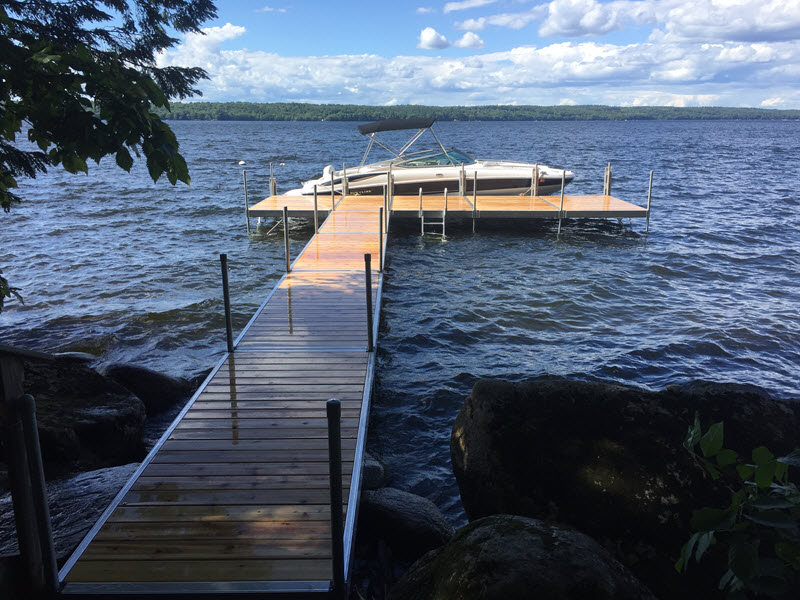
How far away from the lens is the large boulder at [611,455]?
3.85 metres

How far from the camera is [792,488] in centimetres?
148

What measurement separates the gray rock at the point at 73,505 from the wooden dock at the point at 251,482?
280 millimetres

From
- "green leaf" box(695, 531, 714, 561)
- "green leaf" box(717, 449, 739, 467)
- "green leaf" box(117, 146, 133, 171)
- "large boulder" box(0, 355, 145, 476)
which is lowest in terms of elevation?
"large boulder" box(0, 355, 145, 476)

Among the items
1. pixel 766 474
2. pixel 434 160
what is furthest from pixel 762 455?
pixel 434 160

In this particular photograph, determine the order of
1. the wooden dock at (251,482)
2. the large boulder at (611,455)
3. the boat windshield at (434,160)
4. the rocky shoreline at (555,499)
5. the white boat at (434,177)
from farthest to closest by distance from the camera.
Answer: the boat windshield at (434,160) < the white boat at (434,177) < the large boulder at (611,455) < the wooden dock at (251,482) < the rocky shoreline at (555,499)

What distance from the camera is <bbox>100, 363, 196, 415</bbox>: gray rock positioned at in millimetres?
7949

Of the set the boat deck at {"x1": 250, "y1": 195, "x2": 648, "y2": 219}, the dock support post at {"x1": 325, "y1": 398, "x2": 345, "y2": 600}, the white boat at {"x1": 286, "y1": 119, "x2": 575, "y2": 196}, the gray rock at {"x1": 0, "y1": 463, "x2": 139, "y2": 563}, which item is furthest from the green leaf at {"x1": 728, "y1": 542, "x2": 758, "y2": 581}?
the white boat at {"x1": 286, "y1": 119, "x2": 575, "y2": 196}

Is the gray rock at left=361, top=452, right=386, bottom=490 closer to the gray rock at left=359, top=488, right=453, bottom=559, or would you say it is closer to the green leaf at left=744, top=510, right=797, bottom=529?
the gray rock at left=359, top=488, right=453, bottom=559

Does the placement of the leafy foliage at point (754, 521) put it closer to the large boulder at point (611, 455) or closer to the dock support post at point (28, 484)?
the large boulder at point (611, 455)

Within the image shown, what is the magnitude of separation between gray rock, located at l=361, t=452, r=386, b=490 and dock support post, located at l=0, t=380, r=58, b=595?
315 cm

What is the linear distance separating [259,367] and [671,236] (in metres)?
16.2

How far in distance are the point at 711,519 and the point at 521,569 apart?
5.65 ft

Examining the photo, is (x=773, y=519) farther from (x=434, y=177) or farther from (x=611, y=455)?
(x=434, y=177)

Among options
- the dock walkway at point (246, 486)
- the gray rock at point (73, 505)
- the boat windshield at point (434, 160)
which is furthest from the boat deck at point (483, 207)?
the gray rock at point (73, 505)
